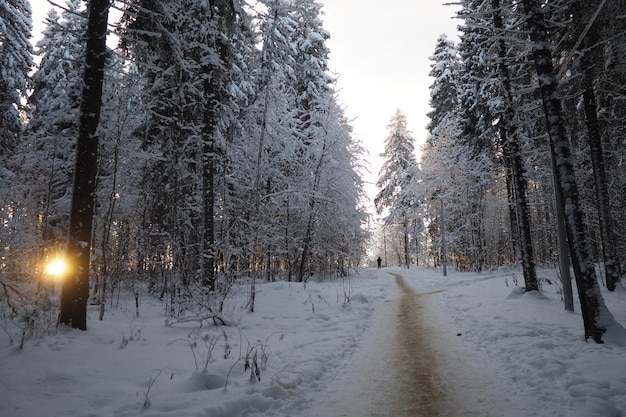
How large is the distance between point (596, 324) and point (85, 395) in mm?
8210

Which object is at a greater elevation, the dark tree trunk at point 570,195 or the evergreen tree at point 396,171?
the evergreen tree at point 396,171

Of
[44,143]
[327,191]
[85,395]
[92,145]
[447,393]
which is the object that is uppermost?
[44,143]

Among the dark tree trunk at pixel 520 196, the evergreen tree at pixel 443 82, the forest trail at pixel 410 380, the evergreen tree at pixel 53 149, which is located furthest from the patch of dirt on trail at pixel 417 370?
the evergreen tree at pixel 443 82

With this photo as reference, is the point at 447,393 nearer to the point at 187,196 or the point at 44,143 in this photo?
the point at 187,196

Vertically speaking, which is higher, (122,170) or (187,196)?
(122,170)

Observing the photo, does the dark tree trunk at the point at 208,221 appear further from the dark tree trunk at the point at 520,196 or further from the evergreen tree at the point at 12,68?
the evergreen tree at the point at 12,68

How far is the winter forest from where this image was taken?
7.01 metres

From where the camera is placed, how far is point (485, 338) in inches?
290

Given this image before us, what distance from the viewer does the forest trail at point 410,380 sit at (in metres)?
4.37

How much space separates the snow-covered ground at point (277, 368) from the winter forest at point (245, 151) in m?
0.99

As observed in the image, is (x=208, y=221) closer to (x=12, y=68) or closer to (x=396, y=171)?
(x=12, y=68)

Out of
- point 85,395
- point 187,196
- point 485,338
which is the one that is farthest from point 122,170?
point 485,338

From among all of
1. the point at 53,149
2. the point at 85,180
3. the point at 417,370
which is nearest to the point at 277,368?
the point at 417,370

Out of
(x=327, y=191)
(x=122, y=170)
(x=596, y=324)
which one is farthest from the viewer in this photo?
(x=327, y=191)
